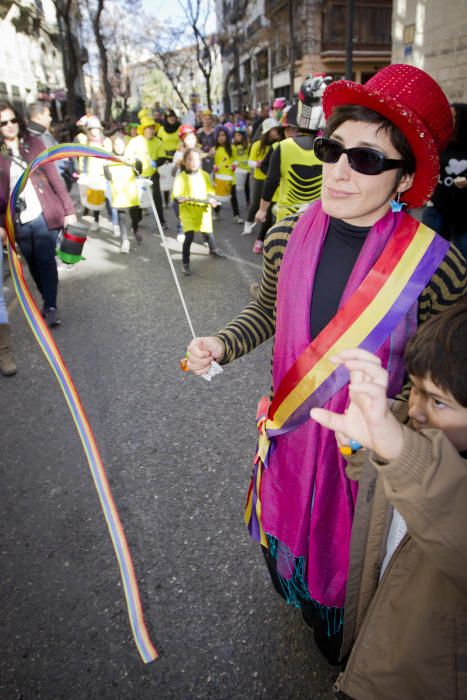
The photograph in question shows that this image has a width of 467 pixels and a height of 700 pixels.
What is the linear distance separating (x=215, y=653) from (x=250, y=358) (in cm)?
253

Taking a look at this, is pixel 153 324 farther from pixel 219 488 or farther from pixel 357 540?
pixel 357 540

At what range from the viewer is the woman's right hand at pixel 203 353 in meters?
1.50

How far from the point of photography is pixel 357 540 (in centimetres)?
133

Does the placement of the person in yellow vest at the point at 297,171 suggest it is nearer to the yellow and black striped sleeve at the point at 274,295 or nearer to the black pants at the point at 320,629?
the yellow and black striped sleeve at the point at 274,295

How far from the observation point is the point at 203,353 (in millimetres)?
1505

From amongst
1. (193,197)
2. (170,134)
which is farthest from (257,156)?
(170,134)

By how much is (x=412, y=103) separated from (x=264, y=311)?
2.44 ft

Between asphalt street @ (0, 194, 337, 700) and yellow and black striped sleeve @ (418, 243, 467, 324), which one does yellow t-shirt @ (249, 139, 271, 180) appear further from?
yellow and black striped sleeve @ (418, 243, 467, 324)

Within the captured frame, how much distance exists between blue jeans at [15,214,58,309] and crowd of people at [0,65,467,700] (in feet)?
10.7

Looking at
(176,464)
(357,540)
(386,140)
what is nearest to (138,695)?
(357,540)

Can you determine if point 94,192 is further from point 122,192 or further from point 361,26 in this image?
point 361,26

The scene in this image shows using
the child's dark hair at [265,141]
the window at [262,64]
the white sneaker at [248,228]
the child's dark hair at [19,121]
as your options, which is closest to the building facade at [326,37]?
the window at [262,64]

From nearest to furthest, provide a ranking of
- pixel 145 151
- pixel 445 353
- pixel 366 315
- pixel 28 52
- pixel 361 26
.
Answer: pixel 445 353
pixel 366 315
pixel 145 151
pixel 28 52
pixel 361 26

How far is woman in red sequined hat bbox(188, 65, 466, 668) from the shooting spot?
129 cm
